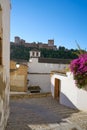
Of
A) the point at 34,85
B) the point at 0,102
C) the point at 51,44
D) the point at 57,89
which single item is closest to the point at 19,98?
the point at 57,89

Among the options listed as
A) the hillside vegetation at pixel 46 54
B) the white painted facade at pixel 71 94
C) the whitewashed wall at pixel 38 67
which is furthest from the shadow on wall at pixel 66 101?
the hillside vegetation at pixel 46 54

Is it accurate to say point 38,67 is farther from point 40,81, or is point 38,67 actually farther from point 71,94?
point 71,94

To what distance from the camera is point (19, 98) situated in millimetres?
14008

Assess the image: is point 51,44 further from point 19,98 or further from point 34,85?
point 19,98

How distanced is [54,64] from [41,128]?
2113 cm

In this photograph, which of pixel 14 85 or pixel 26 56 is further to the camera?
pixel 26 56

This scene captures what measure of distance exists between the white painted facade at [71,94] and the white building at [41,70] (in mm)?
11606

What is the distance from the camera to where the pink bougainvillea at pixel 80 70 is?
977 centimetres

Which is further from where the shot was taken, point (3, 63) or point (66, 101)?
point (66, 101)

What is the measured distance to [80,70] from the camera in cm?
995

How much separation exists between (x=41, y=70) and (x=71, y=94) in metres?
15.1

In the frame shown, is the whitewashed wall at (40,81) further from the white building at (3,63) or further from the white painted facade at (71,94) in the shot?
the white building at (3,63)

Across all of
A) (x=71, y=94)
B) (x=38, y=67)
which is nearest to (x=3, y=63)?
(x=71, y=94)

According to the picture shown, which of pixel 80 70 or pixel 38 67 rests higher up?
pixel 80 70
